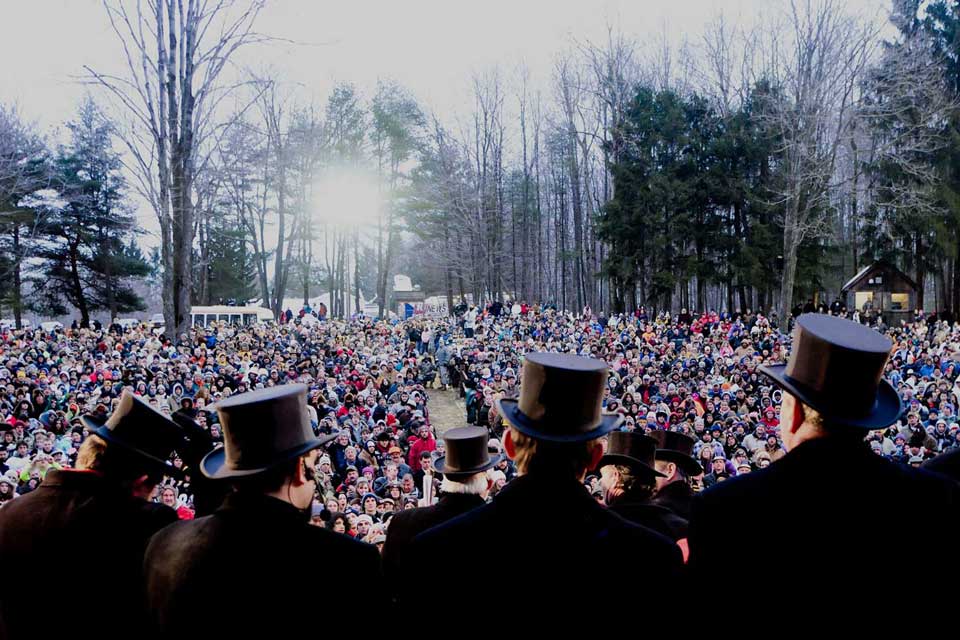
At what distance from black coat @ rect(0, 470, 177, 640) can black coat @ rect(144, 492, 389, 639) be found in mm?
398

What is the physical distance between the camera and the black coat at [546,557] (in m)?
1.83

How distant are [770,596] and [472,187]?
156 ft

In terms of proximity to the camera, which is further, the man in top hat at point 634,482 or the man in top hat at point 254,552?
the man in top hat at point 634,482

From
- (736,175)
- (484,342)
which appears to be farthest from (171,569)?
(736,175)

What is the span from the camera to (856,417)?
6.19 feet

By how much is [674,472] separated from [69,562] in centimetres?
286

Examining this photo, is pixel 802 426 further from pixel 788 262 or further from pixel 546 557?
pixel 788 262

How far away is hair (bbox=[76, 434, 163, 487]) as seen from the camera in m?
2.48

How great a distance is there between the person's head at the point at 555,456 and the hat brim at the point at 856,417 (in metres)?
0.56

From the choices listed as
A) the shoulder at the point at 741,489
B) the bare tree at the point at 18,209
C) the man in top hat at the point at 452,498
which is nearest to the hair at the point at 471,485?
the man in top hat at the point at 452,498

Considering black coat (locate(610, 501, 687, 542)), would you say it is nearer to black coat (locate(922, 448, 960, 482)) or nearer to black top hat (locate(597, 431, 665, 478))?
black top hat (locate(597, 431, 665, 478))

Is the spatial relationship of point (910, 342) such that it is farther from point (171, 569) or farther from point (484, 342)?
point (171, 569)

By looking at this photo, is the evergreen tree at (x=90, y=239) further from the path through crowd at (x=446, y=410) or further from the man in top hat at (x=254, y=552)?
the man in top hat at (x=254, y=552)

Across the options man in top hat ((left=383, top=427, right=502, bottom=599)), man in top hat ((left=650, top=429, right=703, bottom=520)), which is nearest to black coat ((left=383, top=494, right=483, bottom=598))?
man in top hat ((left=383, top=427, right=502, bottom=599))
